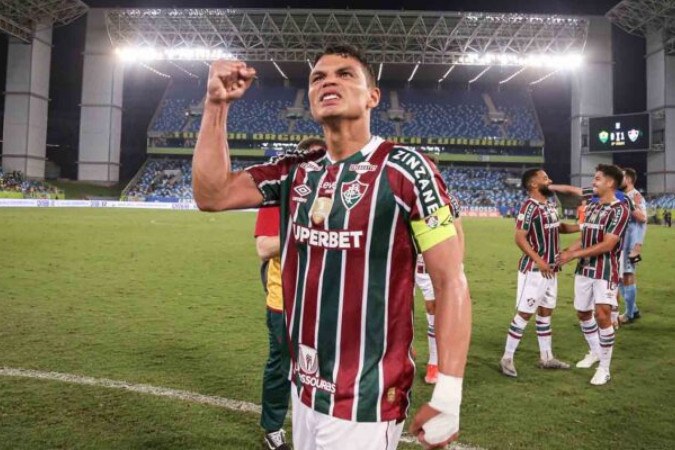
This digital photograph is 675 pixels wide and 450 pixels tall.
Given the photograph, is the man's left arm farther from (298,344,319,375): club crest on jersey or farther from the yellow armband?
(298,344,319,375): club crest on jersey

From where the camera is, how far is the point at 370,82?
84.7 inches

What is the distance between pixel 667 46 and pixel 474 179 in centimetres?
2077

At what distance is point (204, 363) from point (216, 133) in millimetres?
4230

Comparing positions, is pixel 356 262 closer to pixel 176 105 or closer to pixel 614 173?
pixel 614 173

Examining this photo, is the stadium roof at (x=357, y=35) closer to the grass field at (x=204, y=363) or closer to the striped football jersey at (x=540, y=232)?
the grass field at (x=204, y=363)

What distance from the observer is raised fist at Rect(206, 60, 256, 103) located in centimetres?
194

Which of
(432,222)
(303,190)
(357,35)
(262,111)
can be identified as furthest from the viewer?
(262,111)

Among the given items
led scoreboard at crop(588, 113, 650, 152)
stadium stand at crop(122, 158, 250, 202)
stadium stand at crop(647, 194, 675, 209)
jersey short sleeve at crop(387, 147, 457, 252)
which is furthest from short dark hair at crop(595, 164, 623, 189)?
led scoreboard at crop(588, 113, 650, 152)

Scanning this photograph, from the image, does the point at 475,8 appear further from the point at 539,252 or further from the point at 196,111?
the point at 539,252

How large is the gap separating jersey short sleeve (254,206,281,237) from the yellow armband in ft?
6.04

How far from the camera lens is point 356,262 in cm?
191

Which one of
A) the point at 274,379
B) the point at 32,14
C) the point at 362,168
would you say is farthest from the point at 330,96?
the point at 32,14

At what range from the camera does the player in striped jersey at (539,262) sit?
5906 millimetres

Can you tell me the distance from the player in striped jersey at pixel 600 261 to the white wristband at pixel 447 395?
14.8ft
